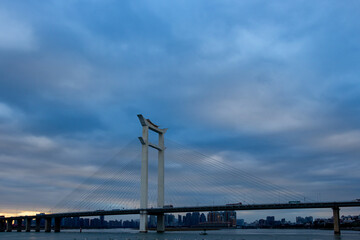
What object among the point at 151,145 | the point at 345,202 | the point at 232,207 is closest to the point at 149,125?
the point at 151,145

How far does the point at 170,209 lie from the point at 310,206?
31910mm

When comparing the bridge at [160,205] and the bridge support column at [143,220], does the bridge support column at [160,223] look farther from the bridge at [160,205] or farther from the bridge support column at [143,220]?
the bridge support column at [143,220]

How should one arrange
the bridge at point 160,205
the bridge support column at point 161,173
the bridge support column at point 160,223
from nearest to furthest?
the bridge at point 160,205 < the bridge support column at point 161,173 < the bridge support column at point 160,223

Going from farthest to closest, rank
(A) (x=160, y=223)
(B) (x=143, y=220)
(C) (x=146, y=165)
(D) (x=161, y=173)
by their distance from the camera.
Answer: (A) (x=160, y=223), (D) (x=161, y=173), (B) (x=143, y=220), (C) (x=146, y=165)

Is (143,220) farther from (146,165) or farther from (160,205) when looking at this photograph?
(146,165)

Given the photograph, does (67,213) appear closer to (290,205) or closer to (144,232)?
(144,232)

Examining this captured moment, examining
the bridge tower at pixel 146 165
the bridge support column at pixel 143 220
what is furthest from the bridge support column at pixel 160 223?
the bridge support column at pixel 143 220

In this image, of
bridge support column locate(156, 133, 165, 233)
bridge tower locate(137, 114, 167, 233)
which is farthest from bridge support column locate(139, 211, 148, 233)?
bridge support column locate(156, 133, 165, 233)

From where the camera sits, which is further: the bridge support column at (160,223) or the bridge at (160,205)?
the bridge support column at (160,223)

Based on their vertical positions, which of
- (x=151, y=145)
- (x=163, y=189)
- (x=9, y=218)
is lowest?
(x=9, y=218)

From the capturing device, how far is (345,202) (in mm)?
76250

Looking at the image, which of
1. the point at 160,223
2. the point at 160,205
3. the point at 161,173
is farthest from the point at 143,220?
the point at 160,223

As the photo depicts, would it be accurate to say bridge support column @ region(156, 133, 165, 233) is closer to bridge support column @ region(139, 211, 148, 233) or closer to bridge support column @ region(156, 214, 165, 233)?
bridge support column @ region(156, 214, 165, 233)

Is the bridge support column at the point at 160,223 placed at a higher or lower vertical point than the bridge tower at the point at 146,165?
lower
